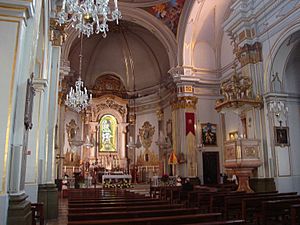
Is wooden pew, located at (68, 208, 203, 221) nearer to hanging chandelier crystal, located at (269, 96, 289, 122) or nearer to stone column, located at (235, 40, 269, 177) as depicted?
hanging chandelier crystal, located at (269, 96, 289, 122)

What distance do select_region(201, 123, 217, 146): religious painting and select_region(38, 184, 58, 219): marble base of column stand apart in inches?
408

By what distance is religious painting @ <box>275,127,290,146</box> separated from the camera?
1030 cm

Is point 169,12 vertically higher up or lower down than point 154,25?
higher up

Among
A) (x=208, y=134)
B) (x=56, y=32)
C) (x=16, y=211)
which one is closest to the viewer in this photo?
(x=16, y=211)

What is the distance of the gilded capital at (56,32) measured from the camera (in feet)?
26.2

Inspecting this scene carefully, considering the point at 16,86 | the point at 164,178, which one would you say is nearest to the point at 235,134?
the point at 164,178

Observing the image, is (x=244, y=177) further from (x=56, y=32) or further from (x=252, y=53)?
(x=56, y=32)

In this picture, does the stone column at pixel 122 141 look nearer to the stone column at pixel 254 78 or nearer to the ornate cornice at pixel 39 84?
the stone column at pixel 254 78

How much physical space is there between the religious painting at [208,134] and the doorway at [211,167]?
587 mm

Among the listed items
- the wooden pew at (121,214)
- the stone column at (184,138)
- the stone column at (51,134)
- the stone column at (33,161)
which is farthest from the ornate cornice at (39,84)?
the stone column at (184,138)

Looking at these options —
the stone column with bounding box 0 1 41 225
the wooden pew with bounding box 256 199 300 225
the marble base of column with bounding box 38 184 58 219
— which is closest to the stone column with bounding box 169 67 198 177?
the marble base of column with bounding box 38 184 58 219

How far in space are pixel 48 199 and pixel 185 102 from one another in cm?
1008

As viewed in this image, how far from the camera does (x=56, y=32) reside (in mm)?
8594

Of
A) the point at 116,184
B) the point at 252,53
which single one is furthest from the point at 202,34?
the point at 116,184
